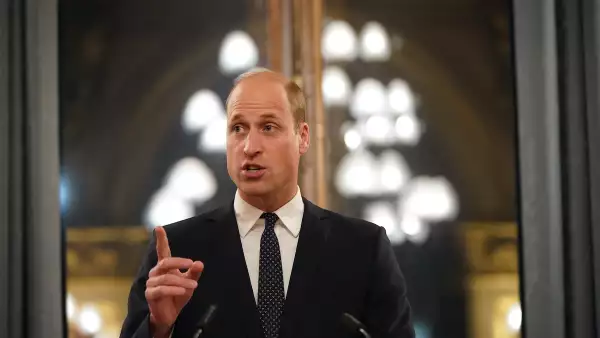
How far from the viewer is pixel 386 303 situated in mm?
1171

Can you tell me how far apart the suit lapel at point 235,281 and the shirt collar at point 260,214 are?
0.01 m

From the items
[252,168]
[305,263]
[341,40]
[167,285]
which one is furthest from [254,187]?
[341,40]

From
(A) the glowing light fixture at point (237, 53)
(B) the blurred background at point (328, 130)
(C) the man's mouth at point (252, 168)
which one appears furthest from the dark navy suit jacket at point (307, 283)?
(A) the glowing light fixture at point (237, 53)

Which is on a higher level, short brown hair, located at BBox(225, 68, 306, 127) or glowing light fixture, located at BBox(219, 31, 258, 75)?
glowing light fixture, located at BBox(219, 31, 258, 75)

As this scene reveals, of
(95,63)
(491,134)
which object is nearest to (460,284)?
(491,134)

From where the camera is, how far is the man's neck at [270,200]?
1.24m

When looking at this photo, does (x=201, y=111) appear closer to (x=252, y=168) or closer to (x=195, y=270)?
(x=252, y=168)

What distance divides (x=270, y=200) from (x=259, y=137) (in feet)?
0.37

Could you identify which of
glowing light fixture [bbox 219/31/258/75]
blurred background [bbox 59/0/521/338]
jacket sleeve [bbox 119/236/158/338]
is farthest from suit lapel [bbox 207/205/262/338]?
glowing light fixture [bbox 219/31/258/75]

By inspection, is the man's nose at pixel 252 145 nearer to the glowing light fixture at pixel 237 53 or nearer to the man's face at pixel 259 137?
the man's face at pixel 259 137
